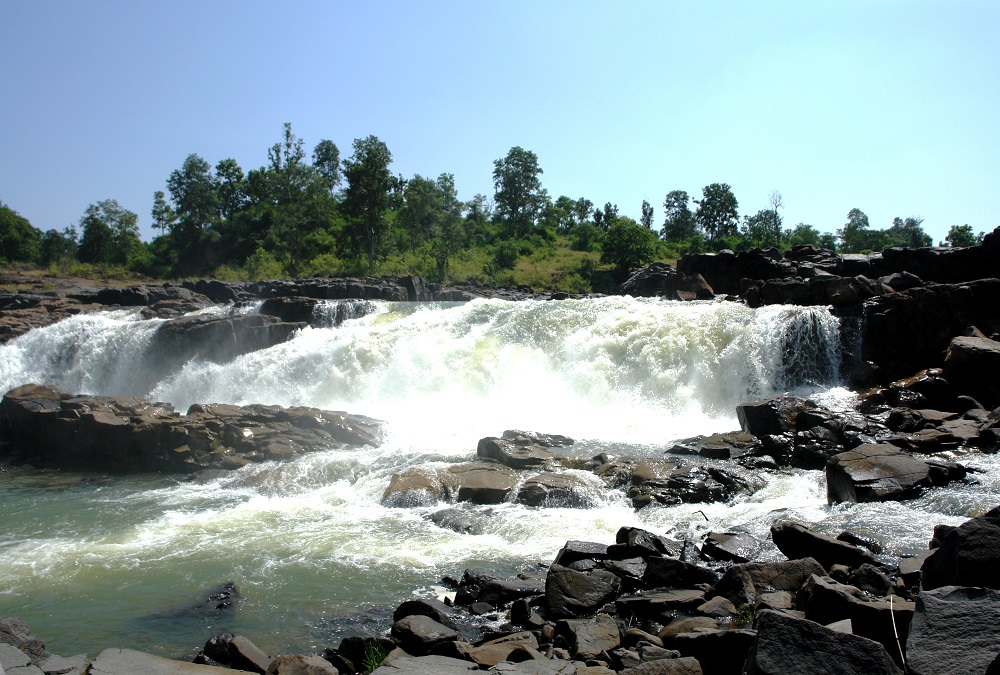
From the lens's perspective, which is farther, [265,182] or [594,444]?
[265,182]

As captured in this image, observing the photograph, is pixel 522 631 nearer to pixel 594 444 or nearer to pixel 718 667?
pixel 718 667

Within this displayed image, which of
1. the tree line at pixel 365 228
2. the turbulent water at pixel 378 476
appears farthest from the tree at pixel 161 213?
the turbulent water at pixel 378 476

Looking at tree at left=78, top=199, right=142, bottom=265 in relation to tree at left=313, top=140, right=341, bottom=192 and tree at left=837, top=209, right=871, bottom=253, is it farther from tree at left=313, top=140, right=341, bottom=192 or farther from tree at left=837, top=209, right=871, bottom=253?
tree at left=837, top=209, right=871, bottom=253

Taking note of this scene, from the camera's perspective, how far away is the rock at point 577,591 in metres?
6.50

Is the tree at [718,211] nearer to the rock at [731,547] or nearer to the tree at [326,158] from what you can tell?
the tree at [326,158]

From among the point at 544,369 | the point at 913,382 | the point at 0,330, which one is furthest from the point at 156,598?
the point at 0,330

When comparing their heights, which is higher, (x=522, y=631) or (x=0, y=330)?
(x=0, y=330)

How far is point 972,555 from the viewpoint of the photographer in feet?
14.8

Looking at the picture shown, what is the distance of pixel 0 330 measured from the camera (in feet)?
83.9

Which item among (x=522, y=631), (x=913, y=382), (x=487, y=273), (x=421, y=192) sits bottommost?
(x=522, y=631)

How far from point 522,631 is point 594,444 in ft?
27.2

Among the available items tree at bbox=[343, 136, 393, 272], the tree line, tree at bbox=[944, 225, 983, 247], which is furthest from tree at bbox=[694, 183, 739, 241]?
tree at bbox=[343, 136, 393, 272]

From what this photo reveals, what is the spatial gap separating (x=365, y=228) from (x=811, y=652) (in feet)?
146

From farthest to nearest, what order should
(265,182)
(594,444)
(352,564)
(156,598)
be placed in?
(265,182) → (594,444) → (352,564) → (156,598)
